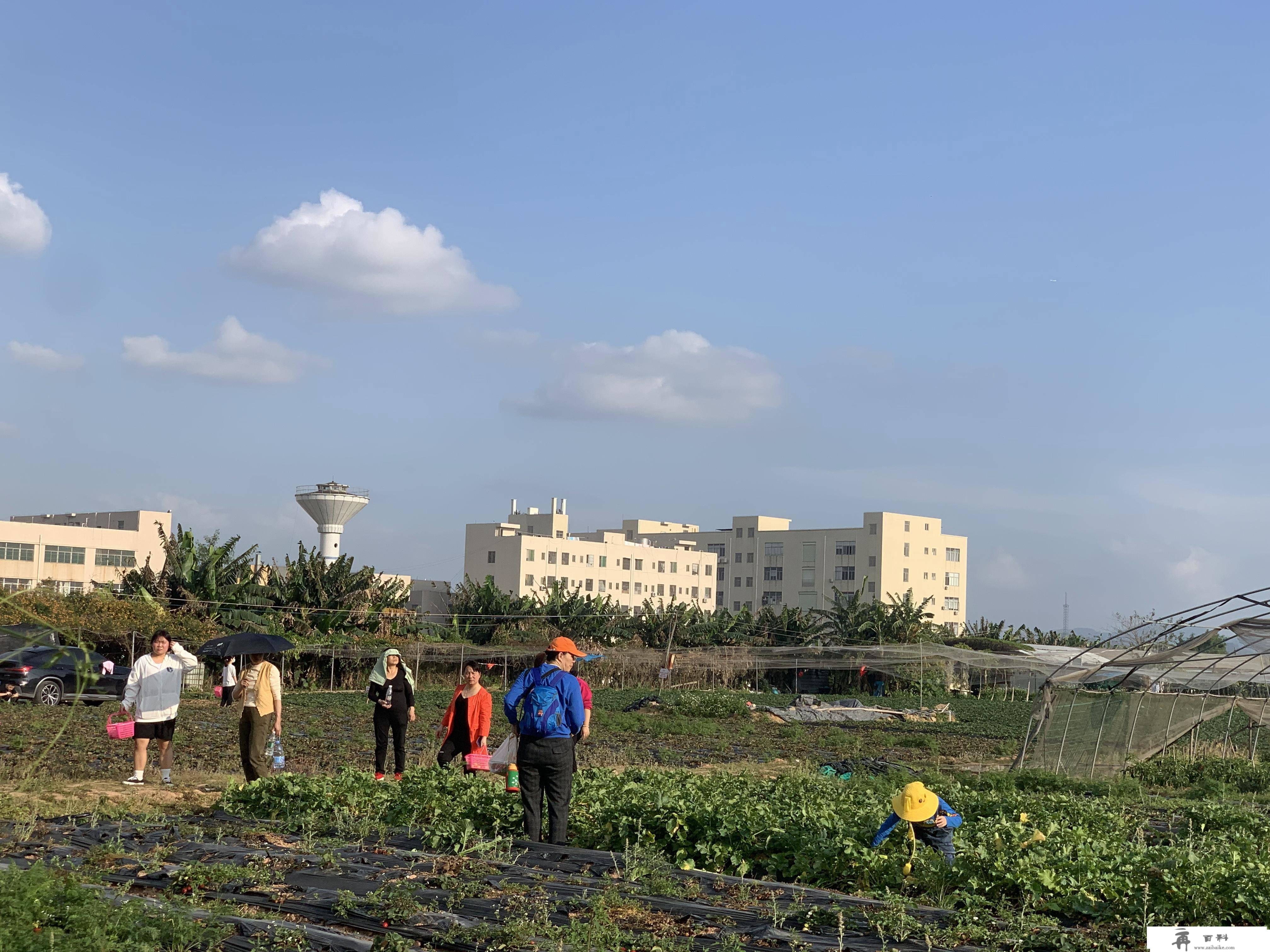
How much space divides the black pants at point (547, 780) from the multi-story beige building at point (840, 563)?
3713 inches

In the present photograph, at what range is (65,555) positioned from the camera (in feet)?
218

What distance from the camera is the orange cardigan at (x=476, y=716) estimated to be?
42.8 ft

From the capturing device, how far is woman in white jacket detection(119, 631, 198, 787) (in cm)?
1362

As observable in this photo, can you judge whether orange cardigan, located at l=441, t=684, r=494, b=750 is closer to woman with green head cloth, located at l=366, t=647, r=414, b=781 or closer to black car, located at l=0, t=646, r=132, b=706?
woman with green head cloth, located at l=366, t=647, r=414, b=781

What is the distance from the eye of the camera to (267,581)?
1618 inches

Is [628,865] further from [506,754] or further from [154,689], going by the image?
[154,689]

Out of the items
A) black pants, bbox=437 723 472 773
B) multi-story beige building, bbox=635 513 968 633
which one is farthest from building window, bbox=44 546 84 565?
black pants, bbox=437 723 472 773

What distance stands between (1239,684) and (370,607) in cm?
2759

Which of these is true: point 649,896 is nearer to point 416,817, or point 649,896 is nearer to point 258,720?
point 416,817

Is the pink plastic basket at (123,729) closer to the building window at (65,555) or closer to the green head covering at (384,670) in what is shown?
the green head covering at (384,670)

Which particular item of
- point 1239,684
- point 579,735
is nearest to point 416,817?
point 579,735

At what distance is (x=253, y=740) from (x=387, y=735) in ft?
4.89

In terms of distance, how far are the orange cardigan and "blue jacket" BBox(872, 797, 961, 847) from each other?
18.9 ft

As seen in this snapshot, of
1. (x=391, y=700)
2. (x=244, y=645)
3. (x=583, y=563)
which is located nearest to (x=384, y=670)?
(x=391, y=700)
